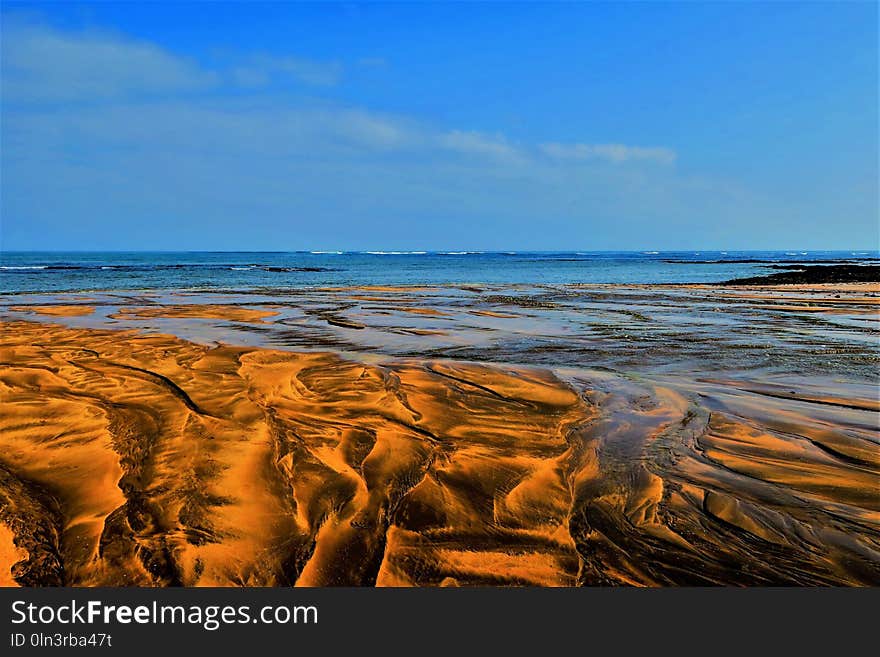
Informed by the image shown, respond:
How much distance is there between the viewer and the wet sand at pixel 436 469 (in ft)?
9.76

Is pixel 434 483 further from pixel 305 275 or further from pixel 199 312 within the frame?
pixel 305 275

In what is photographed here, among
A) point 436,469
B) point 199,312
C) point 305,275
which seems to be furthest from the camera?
point 305,275

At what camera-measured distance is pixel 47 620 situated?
2.56m

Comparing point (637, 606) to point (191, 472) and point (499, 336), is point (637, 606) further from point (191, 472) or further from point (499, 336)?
point (499, 336)

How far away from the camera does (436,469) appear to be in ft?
13.7

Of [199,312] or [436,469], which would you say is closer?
[436,469]

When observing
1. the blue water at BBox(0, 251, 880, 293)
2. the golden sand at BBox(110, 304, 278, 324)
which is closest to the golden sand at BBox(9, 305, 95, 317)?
the golden sand at BBox(110, 304, 278, 324)

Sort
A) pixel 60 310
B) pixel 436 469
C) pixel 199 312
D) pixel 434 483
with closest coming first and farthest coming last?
pixel 434 483 → pixel 436 469 → pixel 199 312 → pixel 60 310

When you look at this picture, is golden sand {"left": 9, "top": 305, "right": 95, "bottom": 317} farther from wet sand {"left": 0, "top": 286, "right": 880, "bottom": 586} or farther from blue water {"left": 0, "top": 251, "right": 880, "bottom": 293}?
blue water {"left": 0, "top": 251, "right": 880, "bottom": 293}

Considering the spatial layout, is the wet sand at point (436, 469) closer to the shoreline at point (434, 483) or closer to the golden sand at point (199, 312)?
the shoreline at point (434, 483)

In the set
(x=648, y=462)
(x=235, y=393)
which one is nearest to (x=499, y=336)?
(x=235, y=393)

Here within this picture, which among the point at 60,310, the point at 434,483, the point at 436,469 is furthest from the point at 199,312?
the point at 434,483

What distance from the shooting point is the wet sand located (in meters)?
2.97

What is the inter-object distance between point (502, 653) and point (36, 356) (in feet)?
30.1
